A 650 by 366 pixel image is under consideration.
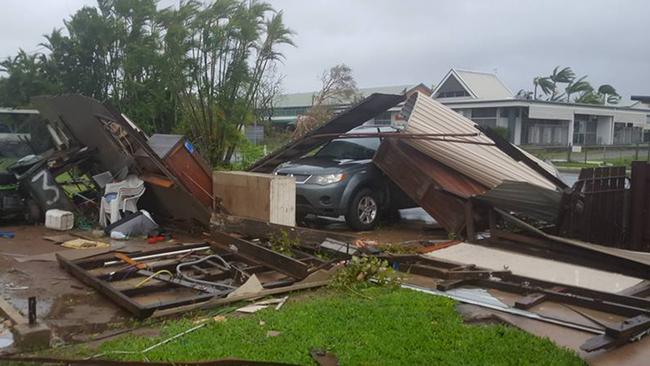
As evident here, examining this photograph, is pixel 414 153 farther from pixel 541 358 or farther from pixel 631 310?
pixel 541 358

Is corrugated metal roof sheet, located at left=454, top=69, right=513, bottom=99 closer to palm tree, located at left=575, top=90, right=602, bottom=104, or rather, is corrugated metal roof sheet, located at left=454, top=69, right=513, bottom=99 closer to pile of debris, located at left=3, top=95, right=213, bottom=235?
palm tree, located at left=575, top=90, right=602, bottom=104

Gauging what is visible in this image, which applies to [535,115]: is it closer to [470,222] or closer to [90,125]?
[470,222]

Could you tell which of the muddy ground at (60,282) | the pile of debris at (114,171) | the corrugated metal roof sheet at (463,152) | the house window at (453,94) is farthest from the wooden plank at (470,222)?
the house window at (453,94)

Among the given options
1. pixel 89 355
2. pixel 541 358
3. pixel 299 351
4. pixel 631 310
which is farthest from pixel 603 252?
pixel 89 355

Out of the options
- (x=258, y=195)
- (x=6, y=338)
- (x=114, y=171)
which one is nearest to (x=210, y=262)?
(x=258, y=195)

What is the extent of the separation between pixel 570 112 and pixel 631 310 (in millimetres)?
38032

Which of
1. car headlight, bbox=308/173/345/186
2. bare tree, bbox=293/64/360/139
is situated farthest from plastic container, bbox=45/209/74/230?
bare tree, bbox=293/64/360/139

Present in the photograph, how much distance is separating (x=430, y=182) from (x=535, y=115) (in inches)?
1223

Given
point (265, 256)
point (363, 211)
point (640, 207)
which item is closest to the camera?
point (265, 256)

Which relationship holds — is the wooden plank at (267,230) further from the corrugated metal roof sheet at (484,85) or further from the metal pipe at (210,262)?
the corrugated metal roof sheet at (484,85)

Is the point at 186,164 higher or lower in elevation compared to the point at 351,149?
lower

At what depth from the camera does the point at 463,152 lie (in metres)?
9.34

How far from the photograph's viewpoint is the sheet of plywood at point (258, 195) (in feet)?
29.4

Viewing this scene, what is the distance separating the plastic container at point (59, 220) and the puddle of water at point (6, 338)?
203 inches
